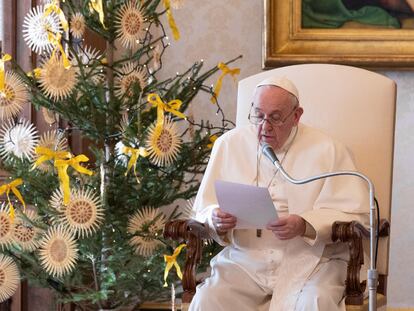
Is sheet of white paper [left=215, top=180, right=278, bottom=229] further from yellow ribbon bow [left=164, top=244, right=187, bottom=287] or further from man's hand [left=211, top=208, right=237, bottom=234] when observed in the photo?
yellow ribbon bow [left=164, top=244, right=187, bottom=287]

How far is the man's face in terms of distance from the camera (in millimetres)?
3676

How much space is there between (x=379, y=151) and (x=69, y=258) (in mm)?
1442

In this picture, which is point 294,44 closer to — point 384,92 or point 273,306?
point 384,92

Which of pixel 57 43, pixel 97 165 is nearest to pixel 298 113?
pixel 97 165

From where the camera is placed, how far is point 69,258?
3963mm

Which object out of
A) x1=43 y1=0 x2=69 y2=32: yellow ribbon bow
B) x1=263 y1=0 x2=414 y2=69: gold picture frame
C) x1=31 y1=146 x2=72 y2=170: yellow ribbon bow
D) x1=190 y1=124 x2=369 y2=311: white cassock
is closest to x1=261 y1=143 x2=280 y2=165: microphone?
x1=190 y1=124 x2=369 y2=311: white cassock

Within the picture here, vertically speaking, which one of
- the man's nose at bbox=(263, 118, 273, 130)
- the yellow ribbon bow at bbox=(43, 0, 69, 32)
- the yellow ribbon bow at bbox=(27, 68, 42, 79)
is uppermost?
the yellow ribbon bow at bbox=(43, 0, 69, 32)

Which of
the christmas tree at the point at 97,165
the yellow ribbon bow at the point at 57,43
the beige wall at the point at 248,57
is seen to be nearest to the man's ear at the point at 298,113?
the christmas tree at the point at 97,165

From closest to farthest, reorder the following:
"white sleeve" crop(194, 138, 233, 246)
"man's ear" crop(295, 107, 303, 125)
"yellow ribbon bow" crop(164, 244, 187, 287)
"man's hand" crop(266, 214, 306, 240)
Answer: "man's hand" crop(266, 214, 306, 240)
"white sleeve" crop(194, 138, 233, 246)
"man's ear" crop(295, 107, 303, 125)
"yellow ribbon bow" crop(164, 244, 187, 287)

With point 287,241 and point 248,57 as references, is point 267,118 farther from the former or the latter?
point 248,57

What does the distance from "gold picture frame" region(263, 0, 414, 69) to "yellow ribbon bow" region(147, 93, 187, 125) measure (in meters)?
1.04

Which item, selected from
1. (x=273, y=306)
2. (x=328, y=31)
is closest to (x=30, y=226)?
(x=273, y=306)

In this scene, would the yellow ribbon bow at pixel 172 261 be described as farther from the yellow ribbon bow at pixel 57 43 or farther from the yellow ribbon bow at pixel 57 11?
the yellow ribbon bow at pixel 57 11

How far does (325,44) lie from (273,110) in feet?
4.84
